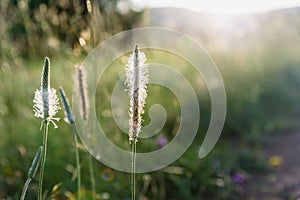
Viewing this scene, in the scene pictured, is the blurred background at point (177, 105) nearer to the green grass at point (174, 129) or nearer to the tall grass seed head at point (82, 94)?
the green grass at point (174, 129)

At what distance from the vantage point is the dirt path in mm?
2598

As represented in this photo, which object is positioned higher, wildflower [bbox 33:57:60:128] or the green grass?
the green grass

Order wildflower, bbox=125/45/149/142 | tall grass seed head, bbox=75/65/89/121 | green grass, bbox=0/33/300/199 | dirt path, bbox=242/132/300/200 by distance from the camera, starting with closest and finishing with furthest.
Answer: wildflower, bbox=125/45/149/142 → tall grass seed head, bbox=75/65/89/121 → green grass, bbox=0/33/300/199 → dirt path, bbox=242/132/300/200

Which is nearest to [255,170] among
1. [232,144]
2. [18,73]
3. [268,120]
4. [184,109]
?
[232,144]

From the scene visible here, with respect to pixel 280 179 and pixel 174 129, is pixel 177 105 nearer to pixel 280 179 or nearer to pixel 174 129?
pixel 174 129

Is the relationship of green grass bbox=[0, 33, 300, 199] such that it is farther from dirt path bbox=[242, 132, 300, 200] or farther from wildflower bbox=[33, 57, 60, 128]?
wildflower bbox=[33, 57, 60, 128]

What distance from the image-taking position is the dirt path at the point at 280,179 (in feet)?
8.52

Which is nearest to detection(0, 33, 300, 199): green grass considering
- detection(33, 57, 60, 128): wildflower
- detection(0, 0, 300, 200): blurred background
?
detection(0, 0, 300, 200): blurred background

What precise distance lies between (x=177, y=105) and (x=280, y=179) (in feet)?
3.34

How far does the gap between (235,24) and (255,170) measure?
2.97 m

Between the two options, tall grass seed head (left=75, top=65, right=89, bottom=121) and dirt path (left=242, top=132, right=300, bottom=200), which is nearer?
tall grass seed head (left=75, top=65, right=89, bottom=121)

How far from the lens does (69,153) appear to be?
266cm

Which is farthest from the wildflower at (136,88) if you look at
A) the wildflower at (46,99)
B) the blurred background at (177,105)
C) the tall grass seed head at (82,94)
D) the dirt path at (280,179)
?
the dirt path at (280,179)

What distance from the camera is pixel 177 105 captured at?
3562 millimetres
